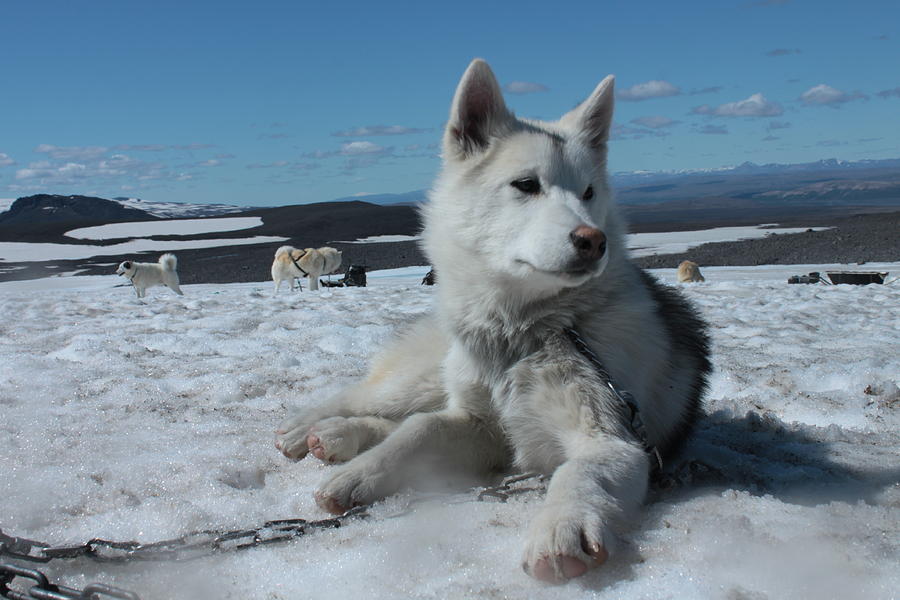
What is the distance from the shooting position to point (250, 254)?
2975 cm

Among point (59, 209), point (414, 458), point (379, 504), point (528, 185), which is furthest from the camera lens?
point (59, 209)

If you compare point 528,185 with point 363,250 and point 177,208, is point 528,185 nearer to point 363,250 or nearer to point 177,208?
point 363,250

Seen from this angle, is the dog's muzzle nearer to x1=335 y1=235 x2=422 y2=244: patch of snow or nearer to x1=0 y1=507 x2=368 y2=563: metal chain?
x1=0 y1=507 x2=368 y2=563: metal chain

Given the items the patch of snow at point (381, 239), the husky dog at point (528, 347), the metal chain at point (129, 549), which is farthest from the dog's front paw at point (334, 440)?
the patch of snow at point (381, 239)

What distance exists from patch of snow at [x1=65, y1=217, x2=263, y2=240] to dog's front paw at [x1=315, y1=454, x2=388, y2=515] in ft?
127

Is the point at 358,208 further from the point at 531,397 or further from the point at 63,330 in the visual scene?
the point at 531,397

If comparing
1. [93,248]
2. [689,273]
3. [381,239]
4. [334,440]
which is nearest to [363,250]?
[381,239]

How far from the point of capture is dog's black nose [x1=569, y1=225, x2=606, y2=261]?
254cm

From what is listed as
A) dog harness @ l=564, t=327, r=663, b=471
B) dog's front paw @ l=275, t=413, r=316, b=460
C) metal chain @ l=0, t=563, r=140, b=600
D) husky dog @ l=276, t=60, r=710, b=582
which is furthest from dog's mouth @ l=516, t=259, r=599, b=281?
metal chain @ l=0, t=563, r=140, b=600

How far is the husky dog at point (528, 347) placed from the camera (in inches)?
102

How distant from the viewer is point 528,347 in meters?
2.87

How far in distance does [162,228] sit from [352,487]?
44304 millimetres

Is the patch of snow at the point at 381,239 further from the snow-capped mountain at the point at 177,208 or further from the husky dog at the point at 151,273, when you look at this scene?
the snow-capped mountain at the point at 177,208

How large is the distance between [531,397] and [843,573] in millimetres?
1238
